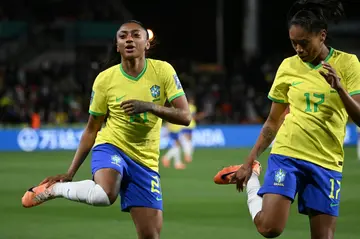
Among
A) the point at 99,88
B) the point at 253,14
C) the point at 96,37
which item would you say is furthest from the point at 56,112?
the point at 99,88

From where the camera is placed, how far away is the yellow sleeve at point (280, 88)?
6562mm

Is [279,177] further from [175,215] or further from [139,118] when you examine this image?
[175,215]

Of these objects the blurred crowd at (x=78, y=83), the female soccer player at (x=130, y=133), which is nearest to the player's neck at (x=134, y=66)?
the female soccer player at (x=130, y=133)

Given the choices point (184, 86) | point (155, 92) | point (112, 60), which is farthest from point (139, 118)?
point (184, 86)

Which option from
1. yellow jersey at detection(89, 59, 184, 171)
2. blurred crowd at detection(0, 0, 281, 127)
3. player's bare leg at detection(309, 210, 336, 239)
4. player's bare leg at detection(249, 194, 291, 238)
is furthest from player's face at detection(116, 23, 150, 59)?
blurred crowd at detection(0, 0, 281, 127)

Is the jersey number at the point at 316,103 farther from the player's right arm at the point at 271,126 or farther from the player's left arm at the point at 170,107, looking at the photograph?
the player's left arm at the point at 170,107

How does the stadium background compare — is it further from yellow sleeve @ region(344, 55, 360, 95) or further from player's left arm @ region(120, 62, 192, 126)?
yellow sleeve @ region(344, 55, 360, 95)

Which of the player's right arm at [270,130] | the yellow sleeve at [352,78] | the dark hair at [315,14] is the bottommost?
the player's right arm at [270,130]

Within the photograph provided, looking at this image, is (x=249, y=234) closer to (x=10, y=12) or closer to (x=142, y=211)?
(x=142, y=211)

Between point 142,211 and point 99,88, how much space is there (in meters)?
1.13

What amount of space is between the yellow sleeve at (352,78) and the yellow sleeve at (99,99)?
210 centimetres

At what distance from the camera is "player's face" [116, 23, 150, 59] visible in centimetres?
686

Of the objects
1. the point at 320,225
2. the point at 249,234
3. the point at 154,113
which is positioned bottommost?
the point at 249,234

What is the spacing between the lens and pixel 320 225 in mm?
6438
